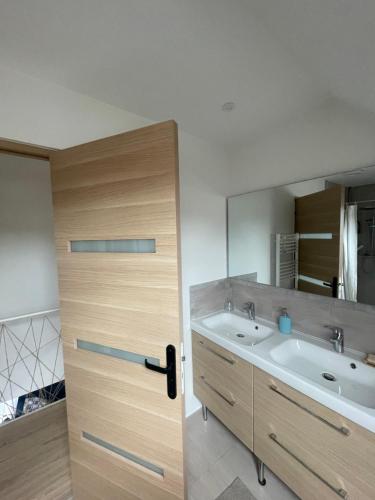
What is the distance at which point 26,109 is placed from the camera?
1.08m

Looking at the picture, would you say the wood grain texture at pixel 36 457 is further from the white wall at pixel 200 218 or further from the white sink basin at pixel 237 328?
the white sink basin at pixel 237 328

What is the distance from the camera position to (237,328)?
1.92 meters

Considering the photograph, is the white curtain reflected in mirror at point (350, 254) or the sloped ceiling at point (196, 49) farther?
the white curtain reflected in mirror at point (350, 254)

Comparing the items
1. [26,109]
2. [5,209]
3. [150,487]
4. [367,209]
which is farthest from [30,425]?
[367,209]

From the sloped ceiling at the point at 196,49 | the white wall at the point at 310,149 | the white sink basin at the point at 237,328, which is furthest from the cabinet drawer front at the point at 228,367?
the sloped ceiling at the point at 196,49

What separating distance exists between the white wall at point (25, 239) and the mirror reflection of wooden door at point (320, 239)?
2.64 metres

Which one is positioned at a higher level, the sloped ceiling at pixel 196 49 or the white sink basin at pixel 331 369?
the sloped ceiling at pixel 196 49

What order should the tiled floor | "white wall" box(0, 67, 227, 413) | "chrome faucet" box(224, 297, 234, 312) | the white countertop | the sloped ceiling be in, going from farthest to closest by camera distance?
"chrome faucet" box(224, 297, 234, 312) < the tiled floor < "white wall" box(0, 67, 227, 413) < the white countertop < the sloped ceiling

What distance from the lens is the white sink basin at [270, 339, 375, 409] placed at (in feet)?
3.65

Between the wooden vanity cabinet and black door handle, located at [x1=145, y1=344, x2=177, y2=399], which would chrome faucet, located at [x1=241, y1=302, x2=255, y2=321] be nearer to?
the wooden vanity cabinet

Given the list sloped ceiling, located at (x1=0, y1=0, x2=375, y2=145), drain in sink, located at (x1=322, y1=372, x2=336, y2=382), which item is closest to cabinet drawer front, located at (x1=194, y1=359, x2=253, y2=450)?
drain in sink, located at (x1=322, y1=372, x2=336, y2=382)

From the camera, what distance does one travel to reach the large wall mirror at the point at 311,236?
50.3 inches

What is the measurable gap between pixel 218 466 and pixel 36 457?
1.38m

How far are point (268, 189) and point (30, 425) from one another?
2.97 metres
